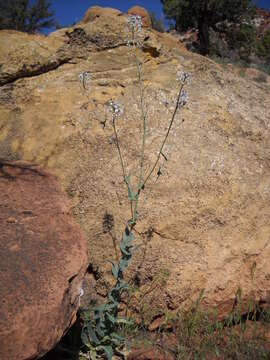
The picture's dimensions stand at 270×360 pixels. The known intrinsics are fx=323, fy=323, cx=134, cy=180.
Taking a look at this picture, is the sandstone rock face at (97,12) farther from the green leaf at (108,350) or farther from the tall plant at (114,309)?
the green leaf at (108,350)

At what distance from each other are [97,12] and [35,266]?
2.90m

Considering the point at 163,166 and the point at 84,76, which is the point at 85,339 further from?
the point at 84,76

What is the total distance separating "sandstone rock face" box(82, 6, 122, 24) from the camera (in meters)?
3.31

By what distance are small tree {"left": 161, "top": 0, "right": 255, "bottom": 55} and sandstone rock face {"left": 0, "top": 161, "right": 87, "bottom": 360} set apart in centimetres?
1613

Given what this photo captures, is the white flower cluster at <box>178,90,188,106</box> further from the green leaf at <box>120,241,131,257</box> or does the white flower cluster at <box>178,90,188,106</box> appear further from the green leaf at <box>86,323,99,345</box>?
the green leaf at <box>86,323,99,345</box>

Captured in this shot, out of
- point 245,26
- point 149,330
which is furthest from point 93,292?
point 245,26

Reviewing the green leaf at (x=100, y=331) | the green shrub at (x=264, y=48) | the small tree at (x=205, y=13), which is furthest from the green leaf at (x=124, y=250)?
the green shrub at (x=264, y=48)

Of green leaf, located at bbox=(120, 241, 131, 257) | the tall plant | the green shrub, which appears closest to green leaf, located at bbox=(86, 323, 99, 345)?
the tall plant

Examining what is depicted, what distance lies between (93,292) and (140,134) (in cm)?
117

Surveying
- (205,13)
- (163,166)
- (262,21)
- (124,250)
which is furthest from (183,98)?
(262,21)

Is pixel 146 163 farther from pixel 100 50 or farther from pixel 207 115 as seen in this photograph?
pixel 100 50

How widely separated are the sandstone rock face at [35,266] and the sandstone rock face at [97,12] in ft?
6.96

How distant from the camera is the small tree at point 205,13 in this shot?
49.7ft

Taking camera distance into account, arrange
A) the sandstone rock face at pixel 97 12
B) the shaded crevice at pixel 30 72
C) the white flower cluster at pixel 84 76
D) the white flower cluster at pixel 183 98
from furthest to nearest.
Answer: the sandstone rock face at pixel 97 12 → the shaded crevice at pixel 30 72 → the white flower cluster at pixel 84 76 → the white flower cluster at pixel 183 98
